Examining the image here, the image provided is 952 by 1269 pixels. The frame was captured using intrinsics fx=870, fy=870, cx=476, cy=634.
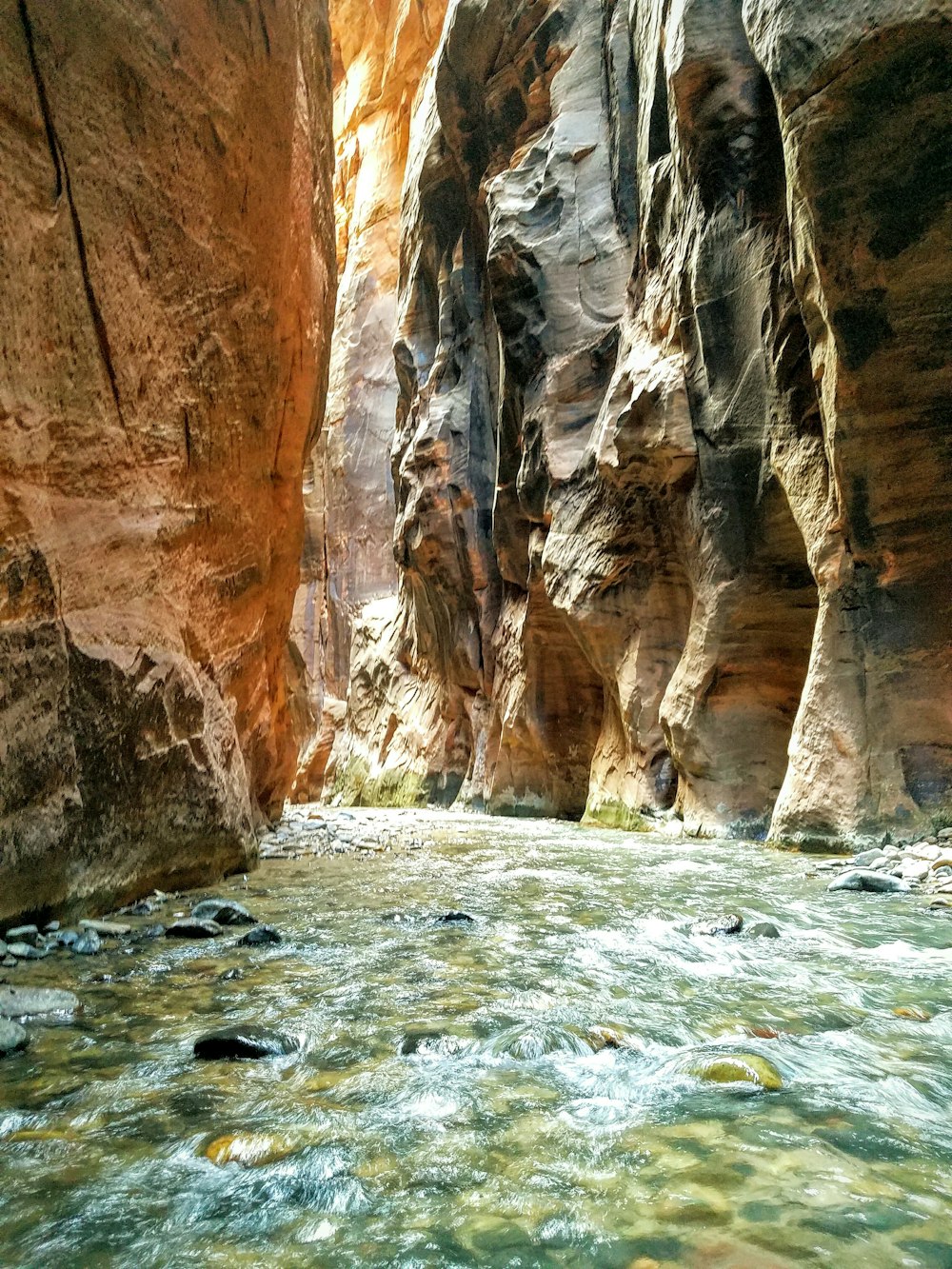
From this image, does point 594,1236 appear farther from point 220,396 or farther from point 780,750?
point 780,750

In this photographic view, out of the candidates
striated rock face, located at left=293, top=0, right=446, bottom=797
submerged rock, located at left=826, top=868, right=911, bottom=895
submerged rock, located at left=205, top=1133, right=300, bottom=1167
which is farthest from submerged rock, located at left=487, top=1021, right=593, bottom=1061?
striated rock face, located at left=293, top=0, right=446, bottom=797

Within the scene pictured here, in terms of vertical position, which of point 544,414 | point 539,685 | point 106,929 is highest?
point 544,414

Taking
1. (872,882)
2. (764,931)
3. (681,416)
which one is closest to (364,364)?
(681,416)

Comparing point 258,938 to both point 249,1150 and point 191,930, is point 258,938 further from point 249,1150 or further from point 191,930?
point 249,1150

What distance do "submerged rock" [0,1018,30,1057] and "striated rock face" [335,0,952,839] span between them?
6.87 meters

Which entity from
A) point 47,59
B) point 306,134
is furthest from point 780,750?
point 47,59

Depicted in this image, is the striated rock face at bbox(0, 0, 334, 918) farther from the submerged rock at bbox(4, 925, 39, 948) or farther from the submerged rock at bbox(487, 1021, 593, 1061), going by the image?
the submerged rock at bbox(487, 1021, 593, 1061)

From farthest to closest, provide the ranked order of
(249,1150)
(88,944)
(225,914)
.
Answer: (225,914) → (88,944) → (249,1150)

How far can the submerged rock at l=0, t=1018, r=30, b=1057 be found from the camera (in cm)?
257

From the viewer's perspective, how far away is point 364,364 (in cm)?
3500

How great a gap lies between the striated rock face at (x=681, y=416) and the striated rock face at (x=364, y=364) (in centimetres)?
846

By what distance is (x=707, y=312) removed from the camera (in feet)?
35.7

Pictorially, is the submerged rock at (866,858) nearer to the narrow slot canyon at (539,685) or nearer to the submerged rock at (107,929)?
the narrow slot canyon at (539,685)

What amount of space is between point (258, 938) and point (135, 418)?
11.3 feet
